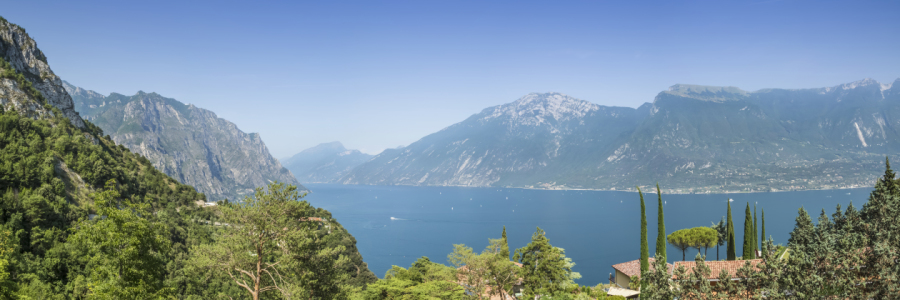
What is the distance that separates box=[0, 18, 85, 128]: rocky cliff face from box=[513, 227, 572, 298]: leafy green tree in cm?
6016

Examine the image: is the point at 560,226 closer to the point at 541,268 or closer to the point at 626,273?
the point at 626,273

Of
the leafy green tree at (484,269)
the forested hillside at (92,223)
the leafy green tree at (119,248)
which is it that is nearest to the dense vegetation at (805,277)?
the leafy green tree at (484,269)

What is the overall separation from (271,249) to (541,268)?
19.6 m

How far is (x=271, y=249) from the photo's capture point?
19203mm

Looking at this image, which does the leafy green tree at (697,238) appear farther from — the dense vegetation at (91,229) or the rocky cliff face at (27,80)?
the rocky cliff face at (27,80)

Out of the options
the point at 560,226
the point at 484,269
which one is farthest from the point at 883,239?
the point at 560,226

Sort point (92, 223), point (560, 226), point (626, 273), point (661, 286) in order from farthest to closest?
point (560, 226) → point (626, 273) → point (661, 286) → point (92, 223)

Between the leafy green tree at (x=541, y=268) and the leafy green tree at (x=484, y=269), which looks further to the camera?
the leafy green tree at (x=541, y=268)

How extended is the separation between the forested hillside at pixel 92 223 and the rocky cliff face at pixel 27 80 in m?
0.18

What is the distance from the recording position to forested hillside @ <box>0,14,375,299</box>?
13.4 meters

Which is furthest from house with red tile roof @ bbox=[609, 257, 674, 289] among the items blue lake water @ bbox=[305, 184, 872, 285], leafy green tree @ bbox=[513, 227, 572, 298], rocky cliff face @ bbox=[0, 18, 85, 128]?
rocky cliff face @ bbox=[0, 18, 85, 128]

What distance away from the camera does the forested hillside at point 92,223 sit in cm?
1335

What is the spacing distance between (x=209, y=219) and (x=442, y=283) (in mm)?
48228

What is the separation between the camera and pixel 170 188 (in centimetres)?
6800
